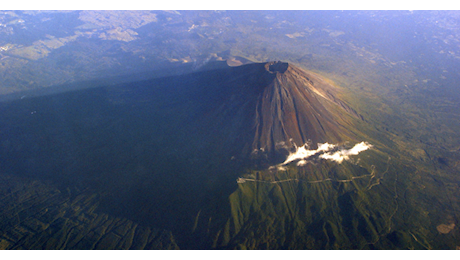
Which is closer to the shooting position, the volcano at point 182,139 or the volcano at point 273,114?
the volcano at point 182,139

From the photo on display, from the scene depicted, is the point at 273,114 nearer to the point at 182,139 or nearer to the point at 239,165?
the point at 239,165

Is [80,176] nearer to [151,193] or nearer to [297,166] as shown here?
[151,193]

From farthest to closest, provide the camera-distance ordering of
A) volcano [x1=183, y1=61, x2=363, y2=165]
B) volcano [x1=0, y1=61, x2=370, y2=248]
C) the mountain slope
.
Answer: volcano [x1=183, y1=61, x2=363, y2=165], volcano [x1=0, y1=61, x2=370, y2=248], the mountain slope

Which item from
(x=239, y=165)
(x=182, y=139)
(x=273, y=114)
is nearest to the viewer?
(x=239, y=165)

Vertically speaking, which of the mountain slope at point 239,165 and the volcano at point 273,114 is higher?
the volcano at point 273,114

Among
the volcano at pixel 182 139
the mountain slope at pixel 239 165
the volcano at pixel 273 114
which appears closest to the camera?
the mountain slope at pixel 239 165

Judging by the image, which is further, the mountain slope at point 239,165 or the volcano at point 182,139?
the volcano at point 182,139

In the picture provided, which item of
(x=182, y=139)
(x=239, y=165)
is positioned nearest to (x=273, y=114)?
(x=239, y=165)

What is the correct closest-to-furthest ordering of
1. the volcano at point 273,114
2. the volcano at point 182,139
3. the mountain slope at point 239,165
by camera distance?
the mountain slope at point 239,165 < the volcano at point 182,139 < the volcano at point 273,114

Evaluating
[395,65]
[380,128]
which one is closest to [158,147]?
[380,128]

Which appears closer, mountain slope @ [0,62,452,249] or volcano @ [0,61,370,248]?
mountain slope @ [0,62,452,249]

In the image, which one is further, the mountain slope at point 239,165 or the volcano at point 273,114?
the volcano at point 273,114
